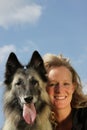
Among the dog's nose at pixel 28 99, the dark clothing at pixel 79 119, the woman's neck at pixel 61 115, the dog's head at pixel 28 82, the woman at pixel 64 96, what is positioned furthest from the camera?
the woman's neck at pixel 61 115

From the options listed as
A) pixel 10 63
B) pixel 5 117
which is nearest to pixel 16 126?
pixel 5 117

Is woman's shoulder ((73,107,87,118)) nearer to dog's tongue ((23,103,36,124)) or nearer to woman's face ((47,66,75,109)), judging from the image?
woman's face ((47,66,75,109))

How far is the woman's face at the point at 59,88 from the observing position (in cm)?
1409

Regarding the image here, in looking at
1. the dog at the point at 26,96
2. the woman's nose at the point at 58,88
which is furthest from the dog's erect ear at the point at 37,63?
the woman's nose at the point at 58,88

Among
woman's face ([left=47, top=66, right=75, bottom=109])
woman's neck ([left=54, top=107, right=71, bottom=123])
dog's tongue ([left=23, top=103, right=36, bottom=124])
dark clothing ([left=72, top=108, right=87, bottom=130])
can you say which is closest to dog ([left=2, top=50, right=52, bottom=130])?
dog's tongue ([left=23, top=103, right=36, bottom=124])

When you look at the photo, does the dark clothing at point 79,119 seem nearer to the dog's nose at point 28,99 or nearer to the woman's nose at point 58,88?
the woman's nose at point 58,88

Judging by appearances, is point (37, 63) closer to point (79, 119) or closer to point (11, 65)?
point (11, 65)

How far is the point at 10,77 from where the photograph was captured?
46.4 feet

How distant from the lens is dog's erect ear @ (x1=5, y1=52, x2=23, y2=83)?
555 inches

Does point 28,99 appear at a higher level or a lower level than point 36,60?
lower

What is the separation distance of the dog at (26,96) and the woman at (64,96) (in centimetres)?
Answer: 18

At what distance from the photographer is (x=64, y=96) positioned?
14.1 meters

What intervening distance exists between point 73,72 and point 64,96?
66cm

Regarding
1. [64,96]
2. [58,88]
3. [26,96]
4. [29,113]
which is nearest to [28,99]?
[26,96]
